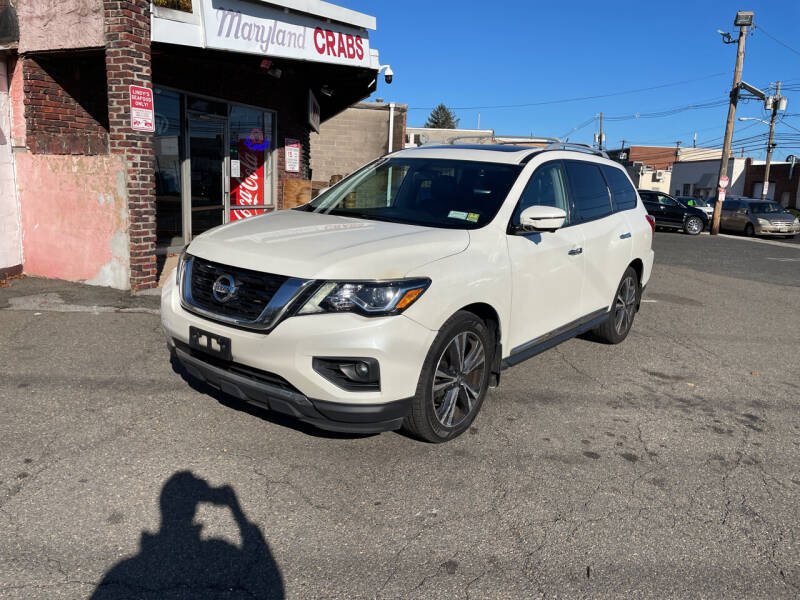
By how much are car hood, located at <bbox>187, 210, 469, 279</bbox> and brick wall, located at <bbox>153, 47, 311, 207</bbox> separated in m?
5.83

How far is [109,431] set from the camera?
4020 millimetres

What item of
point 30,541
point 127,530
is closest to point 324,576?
point 127,530

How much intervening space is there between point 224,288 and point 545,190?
102 inches

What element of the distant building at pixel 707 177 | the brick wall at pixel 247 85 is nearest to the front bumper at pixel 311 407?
the brick wall at pixel 247 85

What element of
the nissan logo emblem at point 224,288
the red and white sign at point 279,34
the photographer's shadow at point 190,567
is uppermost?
the red and white sign at point 279,34

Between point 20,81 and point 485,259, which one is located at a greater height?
point 20,81

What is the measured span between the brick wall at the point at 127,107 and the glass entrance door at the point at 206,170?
10.5 ft

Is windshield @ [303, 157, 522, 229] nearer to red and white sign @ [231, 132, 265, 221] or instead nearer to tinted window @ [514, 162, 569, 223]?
tinted window @ [514, 162, 569, 223]

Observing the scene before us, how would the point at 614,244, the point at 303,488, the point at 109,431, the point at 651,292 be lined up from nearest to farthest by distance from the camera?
the point at 303,488
the point at 109,431
the point at 614,244
the point at 651,292

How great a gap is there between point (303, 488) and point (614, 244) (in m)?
3.80

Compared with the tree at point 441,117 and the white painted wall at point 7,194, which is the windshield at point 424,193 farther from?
the tree at point 441,117

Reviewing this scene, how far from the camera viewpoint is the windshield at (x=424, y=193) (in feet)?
14.6

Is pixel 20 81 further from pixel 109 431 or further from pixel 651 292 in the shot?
pixel 651 292

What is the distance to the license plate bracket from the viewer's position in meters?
3.55
